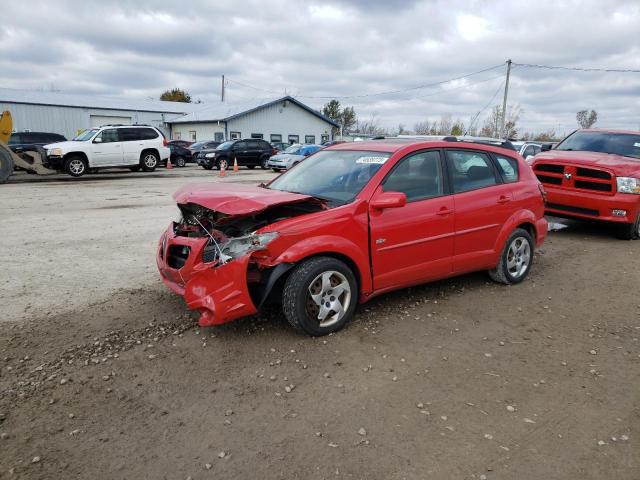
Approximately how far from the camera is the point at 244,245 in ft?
13.0

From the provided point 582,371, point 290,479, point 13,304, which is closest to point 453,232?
point 582,371

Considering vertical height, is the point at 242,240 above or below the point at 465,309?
above

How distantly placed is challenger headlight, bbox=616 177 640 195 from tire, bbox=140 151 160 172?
58.3 ft

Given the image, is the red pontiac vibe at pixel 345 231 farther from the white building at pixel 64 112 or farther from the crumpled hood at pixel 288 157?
the white building at pixel 64 112

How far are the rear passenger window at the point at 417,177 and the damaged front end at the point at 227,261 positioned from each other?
82 cm

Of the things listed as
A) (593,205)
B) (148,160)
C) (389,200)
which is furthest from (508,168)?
Result: (148,160)

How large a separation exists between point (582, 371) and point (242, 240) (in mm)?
2848

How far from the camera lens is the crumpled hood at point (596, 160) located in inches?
319

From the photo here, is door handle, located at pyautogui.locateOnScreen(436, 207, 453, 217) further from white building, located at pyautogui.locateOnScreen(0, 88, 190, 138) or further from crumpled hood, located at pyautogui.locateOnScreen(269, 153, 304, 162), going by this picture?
white building, located at pyautogui.locateOnScreen(0, 88, 190, 138)

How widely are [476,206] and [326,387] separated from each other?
109 inches

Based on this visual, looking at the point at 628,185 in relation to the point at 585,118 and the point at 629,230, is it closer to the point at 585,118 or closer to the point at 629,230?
the point at 629,230

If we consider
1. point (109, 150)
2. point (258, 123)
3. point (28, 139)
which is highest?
point (258, 123)

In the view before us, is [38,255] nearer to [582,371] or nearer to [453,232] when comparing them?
[453,232]

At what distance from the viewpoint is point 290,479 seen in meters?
2.54
